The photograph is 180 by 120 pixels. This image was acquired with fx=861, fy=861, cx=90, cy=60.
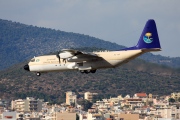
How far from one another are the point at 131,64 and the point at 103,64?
18921 millimetres

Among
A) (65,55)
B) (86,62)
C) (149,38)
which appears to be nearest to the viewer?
(149,38)

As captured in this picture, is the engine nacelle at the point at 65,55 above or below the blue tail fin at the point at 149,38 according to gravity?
below

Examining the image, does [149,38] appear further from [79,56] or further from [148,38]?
[79,56]

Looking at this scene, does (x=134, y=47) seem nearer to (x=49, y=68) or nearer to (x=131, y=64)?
(x=49, y=68)

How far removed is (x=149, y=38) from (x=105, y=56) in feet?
17.1

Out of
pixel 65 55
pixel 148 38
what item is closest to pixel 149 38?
pixel 148 38

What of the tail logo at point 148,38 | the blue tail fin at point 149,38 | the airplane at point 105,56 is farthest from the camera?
the tail logo at point 148,38

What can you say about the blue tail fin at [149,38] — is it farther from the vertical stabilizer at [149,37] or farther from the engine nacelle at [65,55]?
the engine nacelle at [65,55]

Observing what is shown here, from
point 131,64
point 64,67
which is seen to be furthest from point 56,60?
point 131,64

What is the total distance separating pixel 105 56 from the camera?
310ft

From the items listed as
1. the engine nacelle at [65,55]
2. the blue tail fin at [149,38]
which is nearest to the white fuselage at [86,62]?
the engine nacelle at [65,55]

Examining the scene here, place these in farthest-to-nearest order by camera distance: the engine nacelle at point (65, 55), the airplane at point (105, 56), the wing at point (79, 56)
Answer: the engine nacelle at point (65, 55) < the wing at point (79, 56) < the airplane at point (105, 56)

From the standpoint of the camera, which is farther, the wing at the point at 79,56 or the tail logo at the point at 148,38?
the wing at the point at 79,56

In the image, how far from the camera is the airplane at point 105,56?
9369 centimetres
